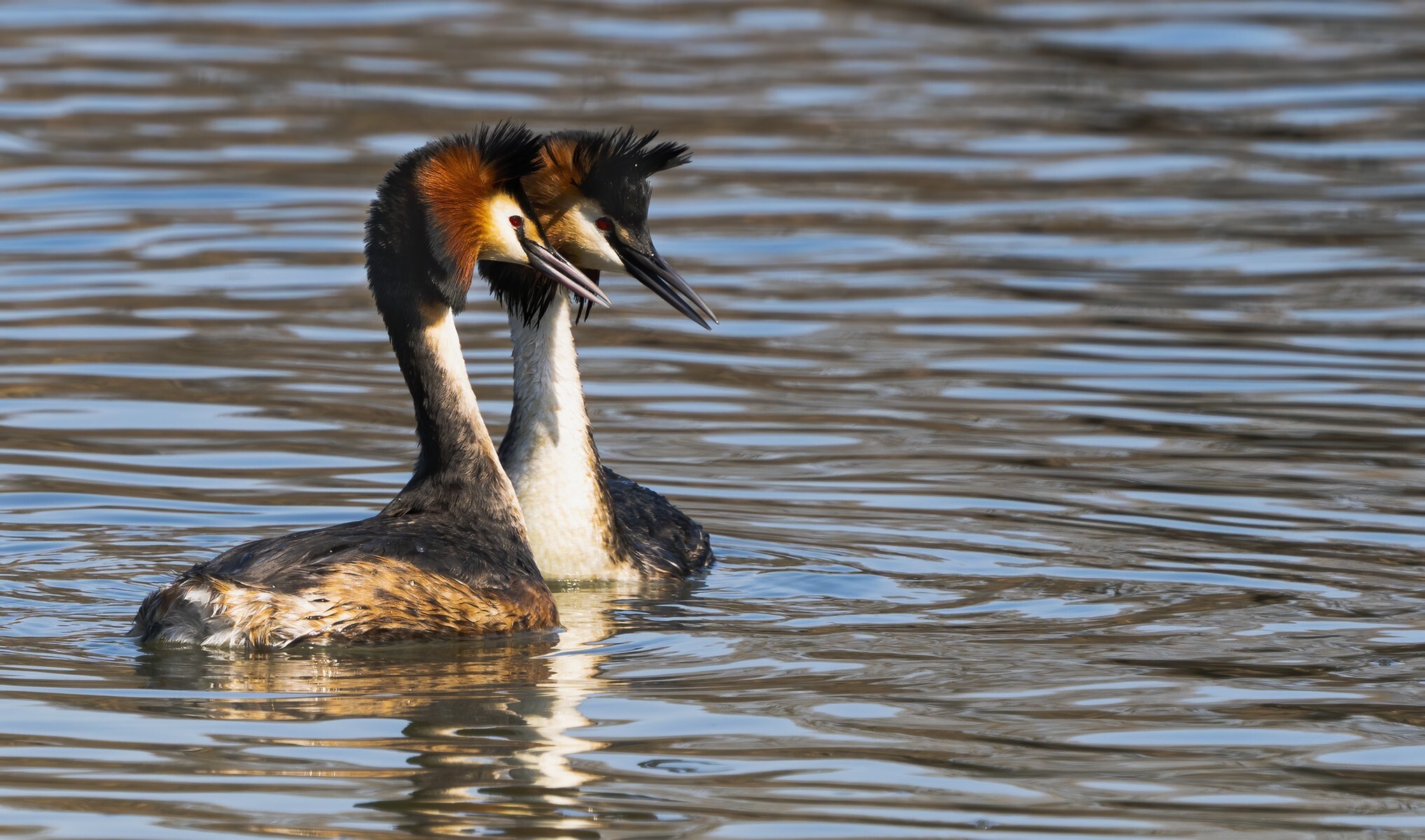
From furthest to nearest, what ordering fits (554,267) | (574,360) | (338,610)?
(574,360) < (554,267) < (338,610)

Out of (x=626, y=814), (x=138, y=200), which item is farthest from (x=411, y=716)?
(x=138, y=200)

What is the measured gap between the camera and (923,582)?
8.48m

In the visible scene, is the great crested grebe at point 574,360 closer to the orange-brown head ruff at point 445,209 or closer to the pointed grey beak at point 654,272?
the pointed grey beak at point 654,272

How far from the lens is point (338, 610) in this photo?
23.8 feet

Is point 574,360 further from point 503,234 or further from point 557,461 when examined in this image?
point 503,234

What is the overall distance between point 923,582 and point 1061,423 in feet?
9.12

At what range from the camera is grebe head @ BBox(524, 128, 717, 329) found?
8773mm

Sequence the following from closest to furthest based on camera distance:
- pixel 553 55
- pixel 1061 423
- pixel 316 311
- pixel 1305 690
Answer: pixel 1305 690 < pixel 1061 423 < pixel 316 311 < pixel 553 55

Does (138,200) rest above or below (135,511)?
above

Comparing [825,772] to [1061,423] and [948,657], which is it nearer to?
[948,657]

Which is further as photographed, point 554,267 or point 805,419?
point 805,419

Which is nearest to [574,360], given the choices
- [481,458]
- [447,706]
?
[481,458]

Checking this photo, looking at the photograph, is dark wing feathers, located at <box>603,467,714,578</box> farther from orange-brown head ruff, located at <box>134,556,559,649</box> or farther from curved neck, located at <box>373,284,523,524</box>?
orange-brown head ruff, located at <box>134,556,559,649</box>

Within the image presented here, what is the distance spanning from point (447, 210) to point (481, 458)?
798mm
